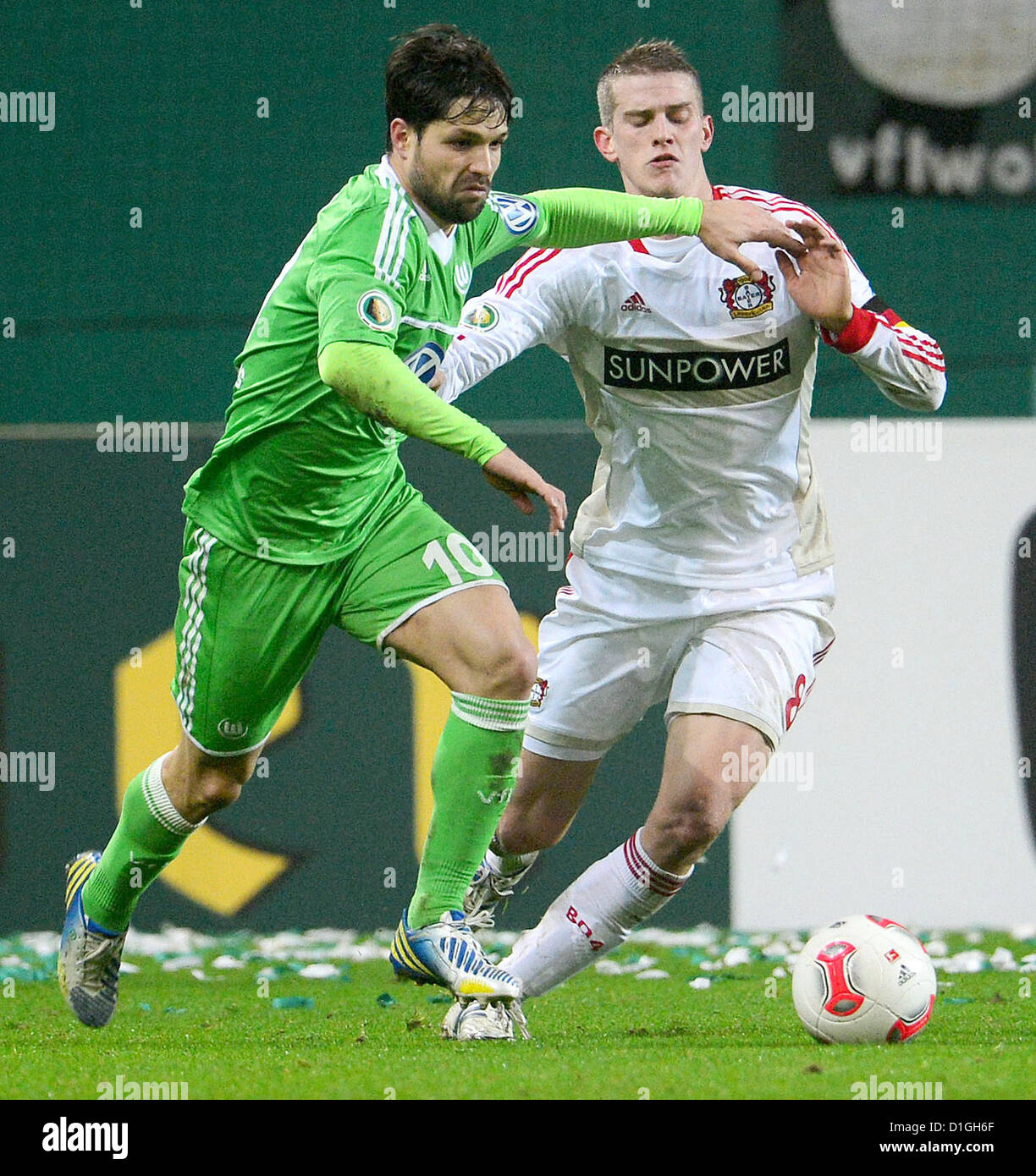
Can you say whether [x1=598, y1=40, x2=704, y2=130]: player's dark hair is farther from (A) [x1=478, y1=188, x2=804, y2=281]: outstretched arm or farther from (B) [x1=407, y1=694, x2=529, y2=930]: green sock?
(B) [x1=407, y1=694, x2=529, y2=930]: green sock

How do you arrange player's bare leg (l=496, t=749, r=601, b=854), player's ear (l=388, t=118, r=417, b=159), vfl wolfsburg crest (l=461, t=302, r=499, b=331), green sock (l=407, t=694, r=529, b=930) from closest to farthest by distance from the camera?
1. player's ear (l=388, t=118, r=417, b=159)
2. green sock (l=407, t=694, r=529, b=930)
3. vfl wolfsburg crest (l=461, t=302, r=499, b=331)
4. player's bare leg (l=496, t=749, r=601, b=854)

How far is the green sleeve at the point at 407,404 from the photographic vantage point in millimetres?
3795

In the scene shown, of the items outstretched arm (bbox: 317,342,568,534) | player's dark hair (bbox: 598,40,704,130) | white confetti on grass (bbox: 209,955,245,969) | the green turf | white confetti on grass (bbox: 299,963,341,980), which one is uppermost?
player's dark hair (bbox: 598,40,704,130)

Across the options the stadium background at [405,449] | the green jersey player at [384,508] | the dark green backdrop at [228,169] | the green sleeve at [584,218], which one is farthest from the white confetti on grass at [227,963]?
the green sleeve at [584,218]

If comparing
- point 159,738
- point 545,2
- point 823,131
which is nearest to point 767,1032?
point 159,738

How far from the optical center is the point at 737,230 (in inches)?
172

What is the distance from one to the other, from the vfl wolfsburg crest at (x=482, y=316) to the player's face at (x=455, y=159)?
1.61ft

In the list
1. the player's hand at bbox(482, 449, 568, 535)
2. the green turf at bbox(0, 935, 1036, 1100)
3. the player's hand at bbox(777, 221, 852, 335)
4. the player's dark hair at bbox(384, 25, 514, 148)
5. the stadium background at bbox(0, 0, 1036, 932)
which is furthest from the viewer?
the stadium background at bbox(0, 0, 1036, 932)

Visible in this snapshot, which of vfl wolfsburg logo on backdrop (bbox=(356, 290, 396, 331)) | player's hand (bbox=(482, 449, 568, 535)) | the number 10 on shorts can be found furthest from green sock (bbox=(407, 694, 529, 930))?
vfl wolfsburg logo on backdrop (bbox=(356, 290, 396, 331))

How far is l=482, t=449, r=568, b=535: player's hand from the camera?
3691mm

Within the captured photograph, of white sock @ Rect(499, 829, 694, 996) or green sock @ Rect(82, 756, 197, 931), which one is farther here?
green sock @ Rect(82, 756, 197, 931)

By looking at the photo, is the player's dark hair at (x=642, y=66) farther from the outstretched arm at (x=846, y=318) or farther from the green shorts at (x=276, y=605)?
the green shorts at (x=276, y=605)

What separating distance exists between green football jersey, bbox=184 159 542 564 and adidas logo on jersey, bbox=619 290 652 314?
0.43 metres
